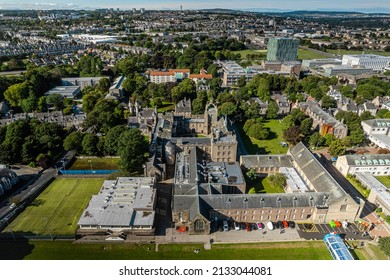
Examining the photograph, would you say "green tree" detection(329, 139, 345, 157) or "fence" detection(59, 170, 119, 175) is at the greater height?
"green tree" detection(329, 139, 345, 157)

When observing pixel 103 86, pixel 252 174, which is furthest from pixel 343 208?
pixel 103 86

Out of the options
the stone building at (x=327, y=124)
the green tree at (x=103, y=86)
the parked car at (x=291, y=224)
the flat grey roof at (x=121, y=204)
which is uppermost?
the green tree at (x=103, y=86)

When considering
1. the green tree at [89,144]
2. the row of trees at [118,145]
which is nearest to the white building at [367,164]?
the row of trees at [118,145]

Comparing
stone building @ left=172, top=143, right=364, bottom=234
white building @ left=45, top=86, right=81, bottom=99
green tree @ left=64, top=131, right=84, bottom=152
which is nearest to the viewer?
stone building @ left=172, top=143, right=364, bottom=234

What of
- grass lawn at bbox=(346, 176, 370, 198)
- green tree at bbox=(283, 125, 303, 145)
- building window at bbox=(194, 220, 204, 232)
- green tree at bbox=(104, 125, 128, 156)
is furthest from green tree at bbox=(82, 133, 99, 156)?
grass lawn at bbox=(346, 176, 370, 198)

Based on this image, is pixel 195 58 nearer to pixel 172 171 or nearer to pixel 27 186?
pixel 172 171

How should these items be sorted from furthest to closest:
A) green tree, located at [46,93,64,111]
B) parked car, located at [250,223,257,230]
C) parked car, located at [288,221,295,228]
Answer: green tree, located at [46,93,64,111] → parked car, located at [288,221,295,228] → parked car, located at [250,223,257,230]

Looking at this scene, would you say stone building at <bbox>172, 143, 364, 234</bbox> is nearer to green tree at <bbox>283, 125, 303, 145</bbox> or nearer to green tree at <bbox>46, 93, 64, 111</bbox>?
green tree at <bbox>283, 125, 303, 145</bbox>

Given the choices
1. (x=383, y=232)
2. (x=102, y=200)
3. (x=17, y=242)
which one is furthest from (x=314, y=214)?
(x=17, y=242)

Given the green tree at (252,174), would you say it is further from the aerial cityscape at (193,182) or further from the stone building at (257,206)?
the stone building at (257,206)
